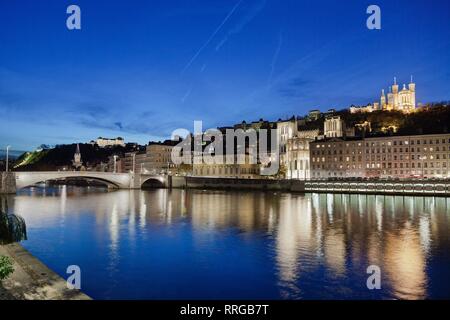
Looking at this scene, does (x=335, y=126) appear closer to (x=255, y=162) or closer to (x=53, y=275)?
(x=255, y=162)

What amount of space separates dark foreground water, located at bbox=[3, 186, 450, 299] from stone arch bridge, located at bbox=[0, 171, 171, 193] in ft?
101

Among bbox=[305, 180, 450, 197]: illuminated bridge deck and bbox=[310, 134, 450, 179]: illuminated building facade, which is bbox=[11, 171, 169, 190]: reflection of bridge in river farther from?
bbox=[310, 134, 450, 179]: illuminated building facade

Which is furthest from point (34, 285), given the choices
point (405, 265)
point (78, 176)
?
point (78, 176)

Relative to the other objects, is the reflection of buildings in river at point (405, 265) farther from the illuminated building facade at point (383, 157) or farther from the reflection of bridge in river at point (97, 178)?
the illuminated building facade at point (383, 157)

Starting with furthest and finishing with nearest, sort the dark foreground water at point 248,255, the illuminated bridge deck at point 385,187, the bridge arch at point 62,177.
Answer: the bridge arch at point 62,177
the illuminated bridge deck at point 385,187
the dark foreground water at point 248,255

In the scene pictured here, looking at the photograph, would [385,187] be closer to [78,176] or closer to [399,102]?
[78,176]

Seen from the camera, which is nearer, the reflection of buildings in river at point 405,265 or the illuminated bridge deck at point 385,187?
the reflection of buildings in river at point 405,265

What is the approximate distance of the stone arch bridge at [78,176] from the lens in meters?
→ 55.7

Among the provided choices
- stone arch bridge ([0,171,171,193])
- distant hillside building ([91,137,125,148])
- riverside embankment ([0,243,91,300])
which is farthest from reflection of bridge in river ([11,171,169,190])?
distant hillside building ([91,137,125,148])

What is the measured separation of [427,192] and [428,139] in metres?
18.3

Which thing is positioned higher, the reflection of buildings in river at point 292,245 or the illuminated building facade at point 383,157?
the illuminated building facade at point 383,157

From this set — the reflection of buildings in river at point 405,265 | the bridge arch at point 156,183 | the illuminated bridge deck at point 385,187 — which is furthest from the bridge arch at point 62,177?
the reflection of buildings in river at point 405,265

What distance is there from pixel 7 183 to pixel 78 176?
379 inches

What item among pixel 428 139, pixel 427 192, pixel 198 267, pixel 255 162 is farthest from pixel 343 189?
pixel 198 267
